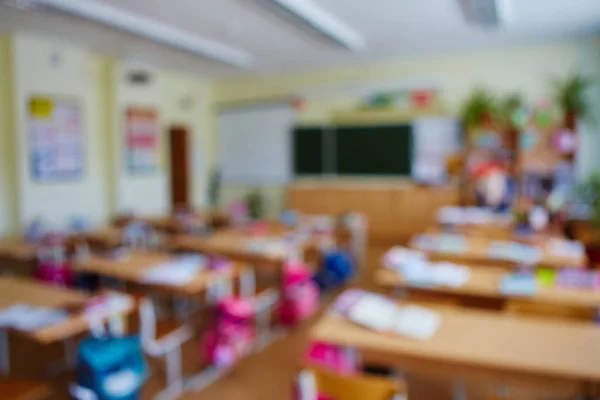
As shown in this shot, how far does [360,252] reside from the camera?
622 centimetres

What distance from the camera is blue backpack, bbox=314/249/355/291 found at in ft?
16.6

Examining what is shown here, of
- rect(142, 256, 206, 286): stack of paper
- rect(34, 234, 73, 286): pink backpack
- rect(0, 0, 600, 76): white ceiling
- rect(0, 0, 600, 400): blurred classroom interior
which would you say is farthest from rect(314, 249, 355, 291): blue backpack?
rect(0, 0, 600, 76): white ceiling

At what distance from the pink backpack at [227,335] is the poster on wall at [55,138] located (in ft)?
12.6

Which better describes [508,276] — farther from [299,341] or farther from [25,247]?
[25,247]

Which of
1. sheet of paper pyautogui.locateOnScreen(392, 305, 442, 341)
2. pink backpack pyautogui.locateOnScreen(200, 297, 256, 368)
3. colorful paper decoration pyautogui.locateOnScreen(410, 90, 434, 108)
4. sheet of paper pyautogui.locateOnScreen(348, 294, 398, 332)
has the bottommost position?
pink backpack pyautogui.locateOnScreen(200, 297, 256, 368)

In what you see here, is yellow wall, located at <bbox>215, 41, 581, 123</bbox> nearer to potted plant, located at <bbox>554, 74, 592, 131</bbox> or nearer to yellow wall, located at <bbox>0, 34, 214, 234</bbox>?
potted plant, located at <bbox>554, 74, 592, 131</bbox>

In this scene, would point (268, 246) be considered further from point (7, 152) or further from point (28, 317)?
point (7, 152)

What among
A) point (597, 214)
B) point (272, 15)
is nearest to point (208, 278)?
point (272, 15)

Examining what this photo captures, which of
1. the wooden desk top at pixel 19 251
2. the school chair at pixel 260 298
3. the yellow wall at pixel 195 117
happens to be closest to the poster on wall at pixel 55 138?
the wooden desk top at pixel 19 251

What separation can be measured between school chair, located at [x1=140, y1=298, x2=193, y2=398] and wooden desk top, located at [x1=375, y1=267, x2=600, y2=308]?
54.4 inches

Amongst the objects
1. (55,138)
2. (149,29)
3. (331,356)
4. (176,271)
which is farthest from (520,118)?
(55,138)

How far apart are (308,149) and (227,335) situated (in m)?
5.32

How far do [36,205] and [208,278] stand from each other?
12.3ft

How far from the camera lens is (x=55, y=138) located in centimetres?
597
